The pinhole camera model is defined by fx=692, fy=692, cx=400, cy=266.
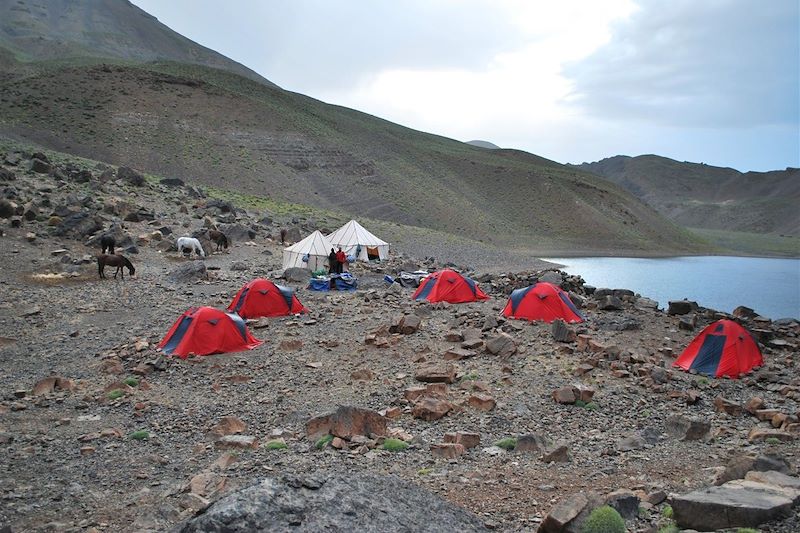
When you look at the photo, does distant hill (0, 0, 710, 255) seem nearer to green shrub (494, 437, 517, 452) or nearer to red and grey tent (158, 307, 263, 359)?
red and grey tent (158, 307, 263, 359)

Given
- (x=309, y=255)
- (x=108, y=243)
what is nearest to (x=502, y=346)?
(x=309, y=255)

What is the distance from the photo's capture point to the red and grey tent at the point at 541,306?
1669 centimetres

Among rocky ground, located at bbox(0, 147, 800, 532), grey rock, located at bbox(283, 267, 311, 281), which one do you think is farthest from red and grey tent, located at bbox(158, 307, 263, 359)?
grey rock, located at bbox(283, 267, 311, 281)

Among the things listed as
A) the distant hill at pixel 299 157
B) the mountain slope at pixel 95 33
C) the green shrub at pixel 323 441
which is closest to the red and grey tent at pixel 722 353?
the green shrub at pixel 323 441

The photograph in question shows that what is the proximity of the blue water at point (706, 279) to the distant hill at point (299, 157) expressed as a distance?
732 centimetres

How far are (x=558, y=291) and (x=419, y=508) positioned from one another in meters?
12.0

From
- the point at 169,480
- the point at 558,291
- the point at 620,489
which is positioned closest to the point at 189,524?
the point at 169,480

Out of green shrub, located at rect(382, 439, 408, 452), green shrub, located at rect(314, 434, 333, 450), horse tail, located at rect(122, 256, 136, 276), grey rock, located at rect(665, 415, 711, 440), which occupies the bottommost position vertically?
green shrub, located at rect(314, 434, 333, 450)

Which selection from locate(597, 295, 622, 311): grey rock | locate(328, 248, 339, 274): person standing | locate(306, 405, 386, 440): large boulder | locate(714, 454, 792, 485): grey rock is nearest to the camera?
locate(714, 454, 792, 485): grey rock

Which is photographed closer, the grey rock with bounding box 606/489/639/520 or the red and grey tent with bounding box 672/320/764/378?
the grey rock with bounding box 606/489/639/520

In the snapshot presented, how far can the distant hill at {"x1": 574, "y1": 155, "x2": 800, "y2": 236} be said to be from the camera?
136 m

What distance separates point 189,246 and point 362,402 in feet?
55.6

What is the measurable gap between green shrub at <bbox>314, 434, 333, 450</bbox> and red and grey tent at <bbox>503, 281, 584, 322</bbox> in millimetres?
8452

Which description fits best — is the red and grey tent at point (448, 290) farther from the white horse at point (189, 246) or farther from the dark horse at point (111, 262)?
the white horse at point (189, 246)
